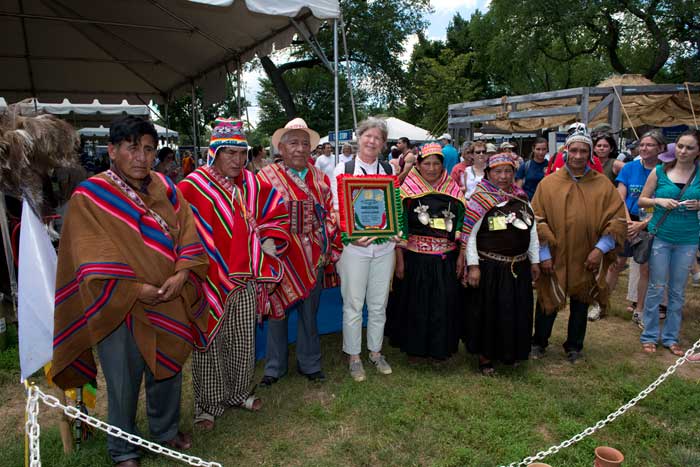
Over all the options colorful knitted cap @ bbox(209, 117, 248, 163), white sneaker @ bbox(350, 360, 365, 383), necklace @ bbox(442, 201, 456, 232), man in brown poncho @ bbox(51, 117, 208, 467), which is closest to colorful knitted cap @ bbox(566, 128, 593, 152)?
necklace @ bbox(442, 201, 456, 232)

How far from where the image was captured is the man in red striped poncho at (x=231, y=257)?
121 inches

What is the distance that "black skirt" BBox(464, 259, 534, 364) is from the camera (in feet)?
13.1

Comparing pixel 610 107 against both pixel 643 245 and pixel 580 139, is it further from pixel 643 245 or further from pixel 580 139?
pixel 580 139

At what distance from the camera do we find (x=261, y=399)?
375 centimetres

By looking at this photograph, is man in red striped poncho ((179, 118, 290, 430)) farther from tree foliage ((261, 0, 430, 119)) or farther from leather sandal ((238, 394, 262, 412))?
tree foliage ((261, 0, 430, 119))

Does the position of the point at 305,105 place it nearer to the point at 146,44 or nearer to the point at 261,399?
the point at 146,44

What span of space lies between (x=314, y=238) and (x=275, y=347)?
1.01 metres

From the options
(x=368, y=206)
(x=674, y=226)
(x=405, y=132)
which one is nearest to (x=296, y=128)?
(x=368, y=206)

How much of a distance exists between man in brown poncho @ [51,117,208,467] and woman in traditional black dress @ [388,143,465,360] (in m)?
1.85

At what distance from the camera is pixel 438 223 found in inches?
155

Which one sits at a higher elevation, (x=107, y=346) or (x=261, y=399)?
(x=107, y=346)

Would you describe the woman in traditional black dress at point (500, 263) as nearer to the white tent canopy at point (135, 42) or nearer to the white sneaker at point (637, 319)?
the white sneaker at point (637, 319)

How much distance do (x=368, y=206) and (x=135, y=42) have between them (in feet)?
22.9

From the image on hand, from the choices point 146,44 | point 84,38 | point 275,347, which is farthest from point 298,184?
point 84,38
